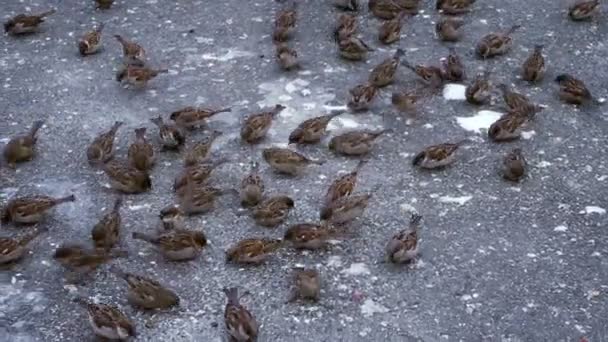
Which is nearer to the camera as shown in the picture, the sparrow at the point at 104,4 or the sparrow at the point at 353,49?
the sparrow at the point at 353,49

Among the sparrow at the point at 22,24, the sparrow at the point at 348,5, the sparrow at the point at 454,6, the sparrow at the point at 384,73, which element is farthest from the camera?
the sparrow at the point at 348,5

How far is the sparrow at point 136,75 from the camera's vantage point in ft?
29.8

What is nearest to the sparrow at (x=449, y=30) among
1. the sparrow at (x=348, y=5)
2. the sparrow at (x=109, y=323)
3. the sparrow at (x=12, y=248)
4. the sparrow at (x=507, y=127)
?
the sparrow at (x=348, y=5)

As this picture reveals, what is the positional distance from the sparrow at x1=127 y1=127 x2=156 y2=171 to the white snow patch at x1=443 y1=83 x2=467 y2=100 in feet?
9.43

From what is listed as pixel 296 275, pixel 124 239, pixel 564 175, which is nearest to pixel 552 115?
pixel 564 175

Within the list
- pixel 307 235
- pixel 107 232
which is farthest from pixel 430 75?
pixel 107 232

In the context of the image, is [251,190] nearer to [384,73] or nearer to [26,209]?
[26,209]

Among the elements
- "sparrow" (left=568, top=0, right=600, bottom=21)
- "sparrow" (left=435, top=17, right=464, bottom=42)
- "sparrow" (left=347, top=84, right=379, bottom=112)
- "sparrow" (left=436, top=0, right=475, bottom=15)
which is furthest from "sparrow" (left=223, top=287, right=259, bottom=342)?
"sparrow" (left=568, top=0, right=600, bottom=21)

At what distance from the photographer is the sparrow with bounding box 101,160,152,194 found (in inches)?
299

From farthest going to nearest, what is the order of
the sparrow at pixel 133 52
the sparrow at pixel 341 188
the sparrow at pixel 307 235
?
the sparrow at pixel 133 52
the sparrow at pixel 341 188
the sparrow at pixel 307 235

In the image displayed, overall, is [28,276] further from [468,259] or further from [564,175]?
[564,175]

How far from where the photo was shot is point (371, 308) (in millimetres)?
6488

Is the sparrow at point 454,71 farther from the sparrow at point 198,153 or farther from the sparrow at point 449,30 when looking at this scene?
the sparrow at point 198,153

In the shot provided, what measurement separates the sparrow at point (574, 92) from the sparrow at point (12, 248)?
16.4ft
